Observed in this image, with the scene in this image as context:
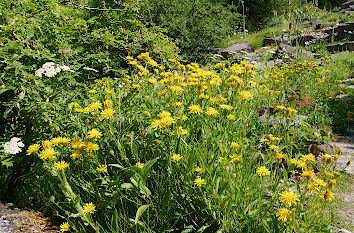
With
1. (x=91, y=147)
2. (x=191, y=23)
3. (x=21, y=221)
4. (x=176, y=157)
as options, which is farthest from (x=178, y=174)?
(x=191, y=23)

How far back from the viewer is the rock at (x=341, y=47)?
813cm

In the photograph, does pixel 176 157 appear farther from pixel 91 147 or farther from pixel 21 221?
pixel 21 221

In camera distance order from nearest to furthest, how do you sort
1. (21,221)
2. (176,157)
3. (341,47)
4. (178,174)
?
(176,157) → (178,174) → (21,221) → (341,47)

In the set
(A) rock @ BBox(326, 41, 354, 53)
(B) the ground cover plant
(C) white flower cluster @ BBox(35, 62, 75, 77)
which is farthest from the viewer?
(A) rock @ BBox(326, 41, 354, 53)

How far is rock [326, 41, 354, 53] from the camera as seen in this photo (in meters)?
8.13

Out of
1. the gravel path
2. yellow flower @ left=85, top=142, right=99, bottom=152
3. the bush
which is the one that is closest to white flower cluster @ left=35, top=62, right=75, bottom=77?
yellow flower @ left=85, top=142, right=99, bottom=152

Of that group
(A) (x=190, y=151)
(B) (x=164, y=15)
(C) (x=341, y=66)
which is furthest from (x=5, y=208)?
(B) (x=164, y=15)

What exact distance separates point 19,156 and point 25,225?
1.72 ft

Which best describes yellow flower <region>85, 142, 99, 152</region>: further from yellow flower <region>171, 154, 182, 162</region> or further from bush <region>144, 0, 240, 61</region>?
bush <region>144, 0, 240, 61</region>

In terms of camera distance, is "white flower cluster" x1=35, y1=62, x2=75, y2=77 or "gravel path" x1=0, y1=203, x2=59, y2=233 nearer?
"gravel path" x1=0, y1=203, x2=59, y2=233

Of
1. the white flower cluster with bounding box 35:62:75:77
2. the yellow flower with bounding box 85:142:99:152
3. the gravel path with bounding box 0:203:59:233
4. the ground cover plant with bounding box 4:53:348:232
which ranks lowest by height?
the gravel path with bounding box 0:203:59:233

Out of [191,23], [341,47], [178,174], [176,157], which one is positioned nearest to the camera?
[176,157]

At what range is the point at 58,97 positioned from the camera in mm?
2148

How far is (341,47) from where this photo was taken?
325 inches
